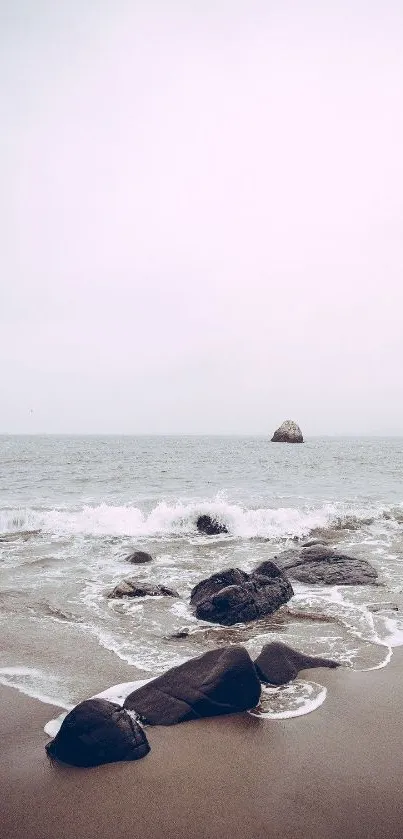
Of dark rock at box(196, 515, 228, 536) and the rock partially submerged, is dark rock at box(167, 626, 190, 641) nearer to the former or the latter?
the rock partially submerged

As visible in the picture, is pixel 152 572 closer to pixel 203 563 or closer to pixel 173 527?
pixel 203 563

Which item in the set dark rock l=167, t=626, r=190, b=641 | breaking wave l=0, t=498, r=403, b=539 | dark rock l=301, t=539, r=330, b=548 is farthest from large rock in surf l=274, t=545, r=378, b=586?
breaking wave l=0, t=498, r=403, b=539

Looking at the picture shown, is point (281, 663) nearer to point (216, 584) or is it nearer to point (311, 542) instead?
point (216, 584)

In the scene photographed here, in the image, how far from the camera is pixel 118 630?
7875 millimetres

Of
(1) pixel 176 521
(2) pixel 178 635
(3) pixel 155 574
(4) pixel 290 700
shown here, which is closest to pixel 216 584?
(2) pixel 178 635

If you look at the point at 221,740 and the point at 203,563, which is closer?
the point at 221,740

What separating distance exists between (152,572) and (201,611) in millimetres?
3572

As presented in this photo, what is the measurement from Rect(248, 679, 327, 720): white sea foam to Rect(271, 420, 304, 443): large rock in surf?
101 meters

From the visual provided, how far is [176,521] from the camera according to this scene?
1905 centimetres

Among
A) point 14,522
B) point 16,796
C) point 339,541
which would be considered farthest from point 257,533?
point 16,796

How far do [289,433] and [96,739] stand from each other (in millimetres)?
102645

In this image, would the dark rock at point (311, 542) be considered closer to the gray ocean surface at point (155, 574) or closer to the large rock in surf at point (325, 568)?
the gray ocean surface at point (155, 574)

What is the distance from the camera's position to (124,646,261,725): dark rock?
5.08 metres

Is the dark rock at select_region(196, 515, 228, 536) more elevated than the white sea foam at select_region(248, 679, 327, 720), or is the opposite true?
the white sea foam at select_region(248, 679, 327, 720)
